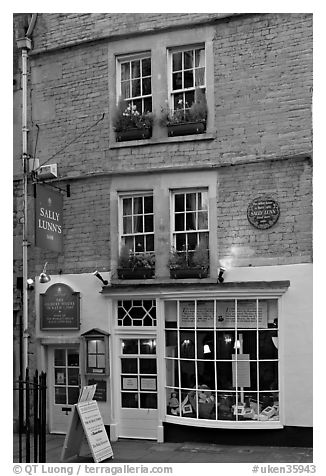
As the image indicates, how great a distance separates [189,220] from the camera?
6.54 metres

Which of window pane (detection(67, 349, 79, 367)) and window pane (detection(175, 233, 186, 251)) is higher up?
window pane (detection(175, 233, 186, 251))

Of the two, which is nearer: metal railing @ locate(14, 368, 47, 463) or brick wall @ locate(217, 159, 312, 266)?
metal railing @ locate(14, 368, 47, 463)

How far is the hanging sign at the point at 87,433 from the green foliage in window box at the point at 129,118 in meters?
2.84

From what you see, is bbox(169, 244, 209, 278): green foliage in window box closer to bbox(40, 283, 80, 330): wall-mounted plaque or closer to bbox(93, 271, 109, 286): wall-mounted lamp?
bbox(93, 271, 109, 286): wall-mounted lamp

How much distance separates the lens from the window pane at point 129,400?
6.58 meters

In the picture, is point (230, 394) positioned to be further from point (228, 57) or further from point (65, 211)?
point (228, 57)

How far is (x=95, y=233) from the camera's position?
6.67m

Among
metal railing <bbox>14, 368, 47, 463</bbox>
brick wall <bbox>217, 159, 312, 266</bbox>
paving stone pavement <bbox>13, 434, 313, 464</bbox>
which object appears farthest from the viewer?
brick wall <bbox>217, 159, 312, 266</bbox>

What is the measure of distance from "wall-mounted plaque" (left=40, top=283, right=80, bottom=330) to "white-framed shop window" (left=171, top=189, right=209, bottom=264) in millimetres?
1248

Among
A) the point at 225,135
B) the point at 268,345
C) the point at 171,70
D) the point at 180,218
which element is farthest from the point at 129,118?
the point at 268,345

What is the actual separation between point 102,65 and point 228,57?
136cm

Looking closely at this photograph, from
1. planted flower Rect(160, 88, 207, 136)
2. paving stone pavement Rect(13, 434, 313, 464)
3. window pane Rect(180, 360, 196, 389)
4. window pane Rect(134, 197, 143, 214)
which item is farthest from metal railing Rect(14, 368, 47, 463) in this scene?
planted flower Rect(160, 88, 207, 136)

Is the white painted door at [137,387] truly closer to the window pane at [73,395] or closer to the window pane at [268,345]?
the window pane at [73,395]

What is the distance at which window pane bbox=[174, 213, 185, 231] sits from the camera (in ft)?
21.5
